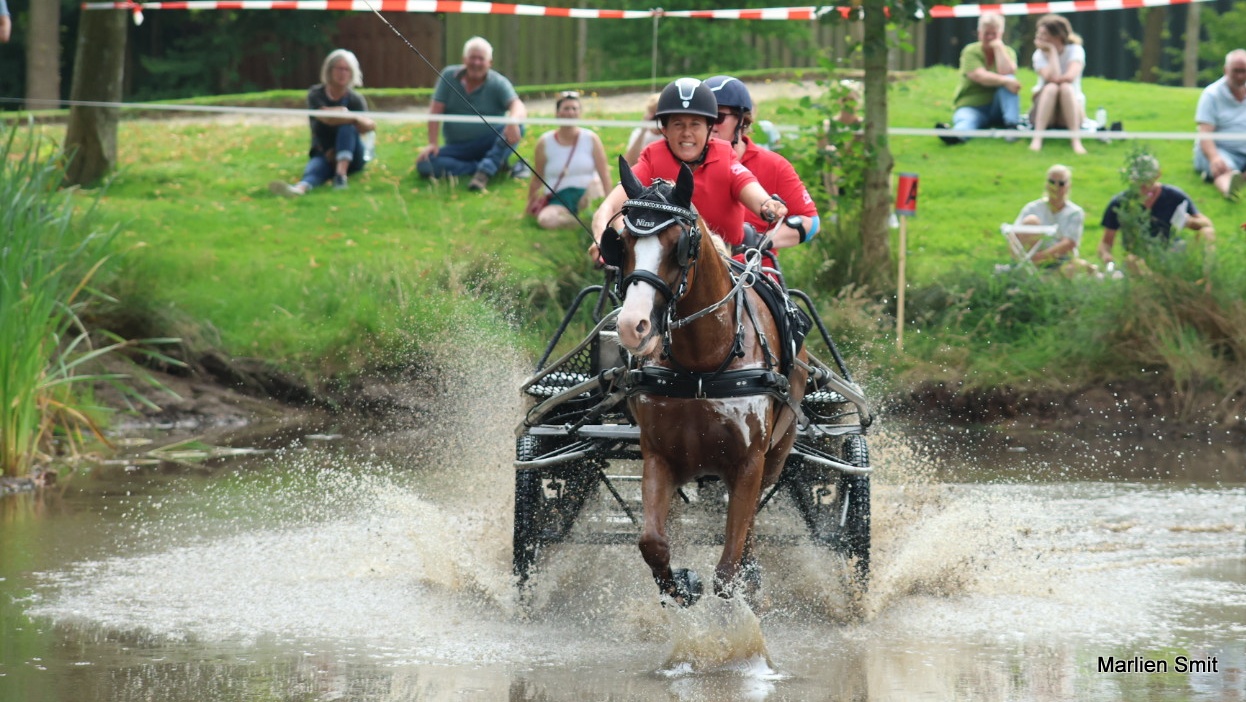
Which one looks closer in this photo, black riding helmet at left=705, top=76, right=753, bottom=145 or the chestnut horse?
the chestnut horse

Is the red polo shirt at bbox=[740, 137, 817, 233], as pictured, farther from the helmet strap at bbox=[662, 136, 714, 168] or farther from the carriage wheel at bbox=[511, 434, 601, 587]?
the carriage wheel at bbox=[511, 434, 601, 587]

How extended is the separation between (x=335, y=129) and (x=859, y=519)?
36.9 feet

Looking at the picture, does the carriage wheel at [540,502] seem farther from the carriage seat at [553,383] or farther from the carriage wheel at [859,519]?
the carriage wheel at [859,519]

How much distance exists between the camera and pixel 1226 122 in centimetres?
1623

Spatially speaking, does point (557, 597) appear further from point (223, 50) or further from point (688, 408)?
point (223, 50)

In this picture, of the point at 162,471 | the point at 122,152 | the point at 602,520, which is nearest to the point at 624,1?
the point at 122,152

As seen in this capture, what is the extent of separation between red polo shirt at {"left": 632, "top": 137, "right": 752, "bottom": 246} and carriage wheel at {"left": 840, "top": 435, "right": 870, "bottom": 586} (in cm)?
120

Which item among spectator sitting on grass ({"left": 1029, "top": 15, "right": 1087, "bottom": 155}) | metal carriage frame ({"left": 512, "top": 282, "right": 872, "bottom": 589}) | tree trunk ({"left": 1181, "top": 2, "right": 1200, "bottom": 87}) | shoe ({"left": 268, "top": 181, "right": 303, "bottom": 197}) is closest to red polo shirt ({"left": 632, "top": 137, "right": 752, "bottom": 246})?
metal carriage frame ({"left": 512, "top": 282, "right": 872, "bottom": 589})

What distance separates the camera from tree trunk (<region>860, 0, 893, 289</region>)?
45.4ft

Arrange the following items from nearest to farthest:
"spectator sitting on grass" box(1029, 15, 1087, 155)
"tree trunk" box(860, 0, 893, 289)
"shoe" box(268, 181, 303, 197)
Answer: "tree trunk" box(860, 0, 893, 289) → "shoe" box(268, 181, 303, 197) → "spectator sitting on grass" box(1029, 15, 1087, 155)

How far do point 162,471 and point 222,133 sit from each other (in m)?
11.5

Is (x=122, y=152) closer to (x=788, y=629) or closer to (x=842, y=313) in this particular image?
(x=842, y=313)

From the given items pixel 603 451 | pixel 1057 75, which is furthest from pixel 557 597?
pixel 1057 75

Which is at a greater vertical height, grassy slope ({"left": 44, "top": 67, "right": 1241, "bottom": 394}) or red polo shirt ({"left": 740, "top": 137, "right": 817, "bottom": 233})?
red polo shirt ({"left": 740, "top": 137, "right": 817, "bottom": 233})
